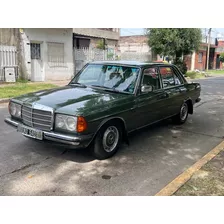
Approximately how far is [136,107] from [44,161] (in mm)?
1860

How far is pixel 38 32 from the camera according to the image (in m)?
15.6

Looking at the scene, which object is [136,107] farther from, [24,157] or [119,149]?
[24,157]

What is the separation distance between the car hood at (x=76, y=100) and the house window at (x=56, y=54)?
39.3ft

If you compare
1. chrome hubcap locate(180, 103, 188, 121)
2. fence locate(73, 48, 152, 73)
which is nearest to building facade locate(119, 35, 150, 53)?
fence locate(73, 48, 152, 73)

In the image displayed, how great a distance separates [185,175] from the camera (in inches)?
157

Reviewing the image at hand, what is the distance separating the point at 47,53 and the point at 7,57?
7.97 feet

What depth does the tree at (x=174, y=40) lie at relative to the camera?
22172 mm

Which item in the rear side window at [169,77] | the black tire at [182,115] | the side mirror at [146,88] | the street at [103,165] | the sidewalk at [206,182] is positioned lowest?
the street at [103,165]

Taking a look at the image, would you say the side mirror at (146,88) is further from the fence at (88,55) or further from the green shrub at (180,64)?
the green shrub at (180,64)

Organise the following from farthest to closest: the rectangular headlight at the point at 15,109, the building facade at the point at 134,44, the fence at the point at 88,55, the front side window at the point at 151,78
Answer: the building facade at the point at 134,44, the fence at the point at 88,55, the front side window at the point at 151,78, the rectangular headlight at the point at 15,109

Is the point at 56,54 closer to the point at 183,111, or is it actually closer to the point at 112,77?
the point at 183,111

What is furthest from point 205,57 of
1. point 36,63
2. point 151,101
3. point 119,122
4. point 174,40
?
point 119,122

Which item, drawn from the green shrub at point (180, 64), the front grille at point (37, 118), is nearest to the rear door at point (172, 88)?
the front grille at point (37, 118)

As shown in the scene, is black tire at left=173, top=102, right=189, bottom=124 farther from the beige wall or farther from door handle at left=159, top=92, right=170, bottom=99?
the beige wall
